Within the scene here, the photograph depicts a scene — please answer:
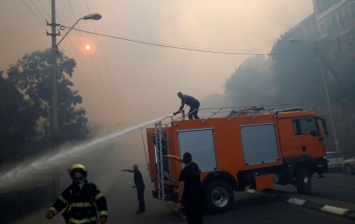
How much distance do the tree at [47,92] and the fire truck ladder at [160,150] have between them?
16.3 metres

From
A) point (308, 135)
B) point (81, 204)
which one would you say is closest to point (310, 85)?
point (308, 135)

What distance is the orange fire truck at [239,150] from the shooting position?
10258mm

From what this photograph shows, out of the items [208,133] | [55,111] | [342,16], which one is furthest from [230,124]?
[342,16]

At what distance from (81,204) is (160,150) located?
6090 mm

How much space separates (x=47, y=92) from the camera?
84.8ft

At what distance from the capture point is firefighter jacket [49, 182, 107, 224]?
4.39 metres

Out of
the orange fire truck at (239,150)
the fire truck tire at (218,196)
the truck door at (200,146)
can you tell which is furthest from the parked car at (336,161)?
the truck door at (200,146)

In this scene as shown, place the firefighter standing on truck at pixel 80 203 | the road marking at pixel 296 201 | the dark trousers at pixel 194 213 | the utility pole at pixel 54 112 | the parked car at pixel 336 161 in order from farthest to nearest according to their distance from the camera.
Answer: the parked car at pixel 336 161
the utility pole at pixel 54 112
the road marking at pixel 296 201
the dark trousers at pixel 194 213
the firefighter standing on truck at pixel 80 203

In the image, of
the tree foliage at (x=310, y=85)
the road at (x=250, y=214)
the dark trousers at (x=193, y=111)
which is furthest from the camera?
the tree foliage at (x=310, y=85)

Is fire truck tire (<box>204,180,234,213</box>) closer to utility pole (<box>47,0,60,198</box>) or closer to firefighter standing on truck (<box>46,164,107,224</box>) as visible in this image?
firefighter standing on truck (<box>46,164,107,224</box>)

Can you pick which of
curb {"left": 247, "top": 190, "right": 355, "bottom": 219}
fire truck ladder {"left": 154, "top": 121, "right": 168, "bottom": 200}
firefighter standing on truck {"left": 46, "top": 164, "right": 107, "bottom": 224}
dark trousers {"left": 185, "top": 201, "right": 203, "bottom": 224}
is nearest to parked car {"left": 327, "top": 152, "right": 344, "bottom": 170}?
curb {"left": 247, "top": 190, "right": 355, "bottom": 219}

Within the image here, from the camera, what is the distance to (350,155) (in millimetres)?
26688

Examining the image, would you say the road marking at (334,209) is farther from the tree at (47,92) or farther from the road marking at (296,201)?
the tree at (47,92)

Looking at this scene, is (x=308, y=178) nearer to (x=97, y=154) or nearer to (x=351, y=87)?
(x=351, y=87)
